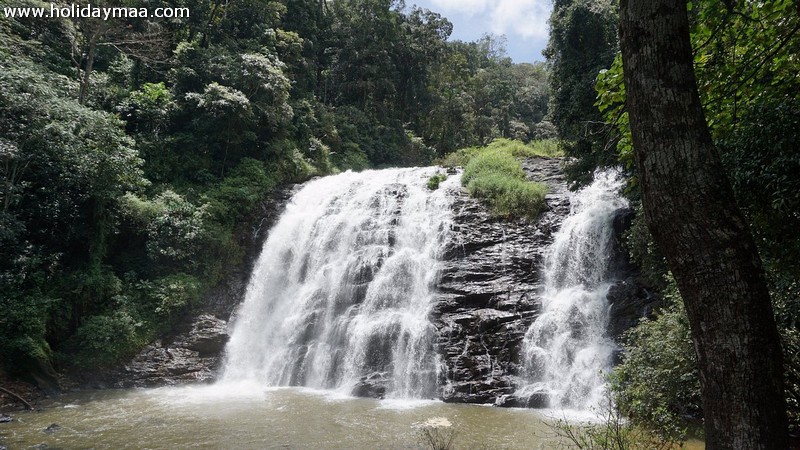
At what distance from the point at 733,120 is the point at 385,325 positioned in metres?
9.16

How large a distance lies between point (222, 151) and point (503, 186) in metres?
11.2

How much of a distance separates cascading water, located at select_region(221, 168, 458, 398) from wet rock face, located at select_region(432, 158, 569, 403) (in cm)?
45

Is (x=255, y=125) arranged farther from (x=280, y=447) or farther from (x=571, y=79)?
(x=280, y=447)

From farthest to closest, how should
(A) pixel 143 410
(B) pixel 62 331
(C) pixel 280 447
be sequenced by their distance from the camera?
(B) pixel 62 331, (A) pixel 143 410, (C) pixel 280 447

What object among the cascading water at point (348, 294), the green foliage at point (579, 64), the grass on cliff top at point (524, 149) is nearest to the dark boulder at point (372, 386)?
the cascading water at point (348, 294)

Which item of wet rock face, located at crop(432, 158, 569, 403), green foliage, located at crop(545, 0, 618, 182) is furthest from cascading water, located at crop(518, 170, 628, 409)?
green foliage, located at crop(545, 0, 618, 182)

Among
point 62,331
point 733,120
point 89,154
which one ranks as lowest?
point 62,331

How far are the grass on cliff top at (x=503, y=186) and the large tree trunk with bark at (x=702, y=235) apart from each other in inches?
472

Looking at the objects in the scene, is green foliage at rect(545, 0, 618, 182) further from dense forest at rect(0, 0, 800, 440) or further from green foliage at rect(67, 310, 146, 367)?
green foliage at rect(67, 310, 146, 367)

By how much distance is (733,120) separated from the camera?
4.21 meters

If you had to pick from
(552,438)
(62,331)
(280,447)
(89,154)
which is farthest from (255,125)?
(552,438)

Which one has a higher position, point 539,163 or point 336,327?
point 539,163

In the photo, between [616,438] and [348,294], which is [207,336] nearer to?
[348,294]

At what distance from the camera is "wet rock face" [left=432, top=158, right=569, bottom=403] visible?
10.6 metres
